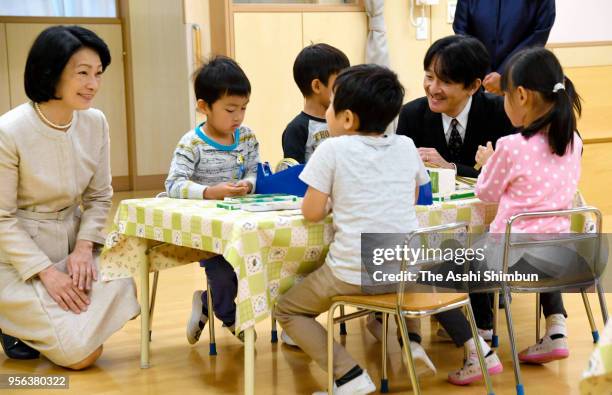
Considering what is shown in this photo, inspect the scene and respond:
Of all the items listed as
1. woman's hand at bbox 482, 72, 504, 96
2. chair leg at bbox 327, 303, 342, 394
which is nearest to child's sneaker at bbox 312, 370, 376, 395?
chair leg at bbox 327, 303, 342, 394

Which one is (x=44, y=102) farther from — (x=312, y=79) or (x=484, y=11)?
(x=484, y=11)

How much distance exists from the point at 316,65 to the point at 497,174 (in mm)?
893

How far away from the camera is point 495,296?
3.16 meters

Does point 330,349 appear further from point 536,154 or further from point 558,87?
point 558,87

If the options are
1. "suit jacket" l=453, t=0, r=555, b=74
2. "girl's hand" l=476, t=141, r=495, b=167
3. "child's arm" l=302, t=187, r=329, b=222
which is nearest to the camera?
"child's arm" l=302, t=187, r=329, b=222

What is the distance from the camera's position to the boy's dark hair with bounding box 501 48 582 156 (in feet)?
8.85

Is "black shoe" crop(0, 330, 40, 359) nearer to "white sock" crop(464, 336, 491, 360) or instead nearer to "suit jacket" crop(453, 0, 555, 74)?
"white sock" crop(464, 336, 491, 360)

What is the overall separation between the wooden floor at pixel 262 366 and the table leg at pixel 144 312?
0.04m

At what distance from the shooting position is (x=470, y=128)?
325cm

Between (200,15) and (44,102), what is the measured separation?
121 inches

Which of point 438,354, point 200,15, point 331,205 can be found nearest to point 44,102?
point 331,205

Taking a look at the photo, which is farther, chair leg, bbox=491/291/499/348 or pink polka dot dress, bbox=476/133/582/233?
chair leg, bbox=491/291/499/348

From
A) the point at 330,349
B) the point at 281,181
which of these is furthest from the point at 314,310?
the point at 281,181

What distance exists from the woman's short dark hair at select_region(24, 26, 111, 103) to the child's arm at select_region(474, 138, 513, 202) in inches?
53.8
